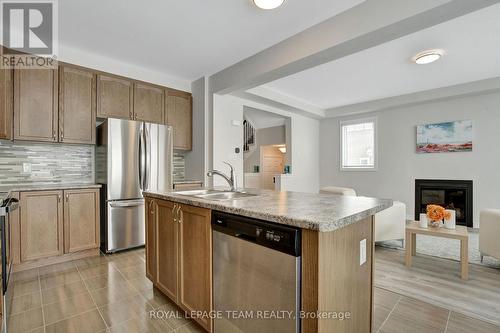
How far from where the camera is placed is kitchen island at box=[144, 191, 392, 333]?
99 centimetres

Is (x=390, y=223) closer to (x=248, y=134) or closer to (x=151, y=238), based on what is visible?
(x=151, y=238)

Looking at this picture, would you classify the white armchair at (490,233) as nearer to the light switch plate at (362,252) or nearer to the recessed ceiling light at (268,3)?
the light switch plate at (362,252)

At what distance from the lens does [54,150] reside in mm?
3236

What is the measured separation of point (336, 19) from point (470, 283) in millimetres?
2900

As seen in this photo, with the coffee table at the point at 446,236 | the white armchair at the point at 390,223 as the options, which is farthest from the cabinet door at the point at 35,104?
the coffee table at the point at 446,236

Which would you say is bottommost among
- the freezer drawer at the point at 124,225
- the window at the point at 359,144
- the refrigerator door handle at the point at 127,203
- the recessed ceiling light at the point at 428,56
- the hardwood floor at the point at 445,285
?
the hardwood floor at the point at 445,285

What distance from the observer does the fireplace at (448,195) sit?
4535mm

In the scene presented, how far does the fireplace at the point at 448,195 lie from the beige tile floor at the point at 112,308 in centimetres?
366

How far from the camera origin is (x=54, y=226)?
2.79 meters

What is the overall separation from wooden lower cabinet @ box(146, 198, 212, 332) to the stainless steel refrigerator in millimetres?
1340

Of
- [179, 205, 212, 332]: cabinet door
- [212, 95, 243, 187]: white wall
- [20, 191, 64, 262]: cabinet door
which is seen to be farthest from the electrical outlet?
[179, 205, 212, 332]: cabinet door

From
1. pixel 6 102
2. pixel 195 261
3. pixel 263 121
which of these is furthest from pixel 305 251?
pixel 263 121

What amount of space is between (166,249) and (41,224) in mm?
1846

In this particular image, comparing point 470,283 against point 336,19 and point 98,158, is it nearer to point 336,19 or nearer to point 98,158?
point 336,19
